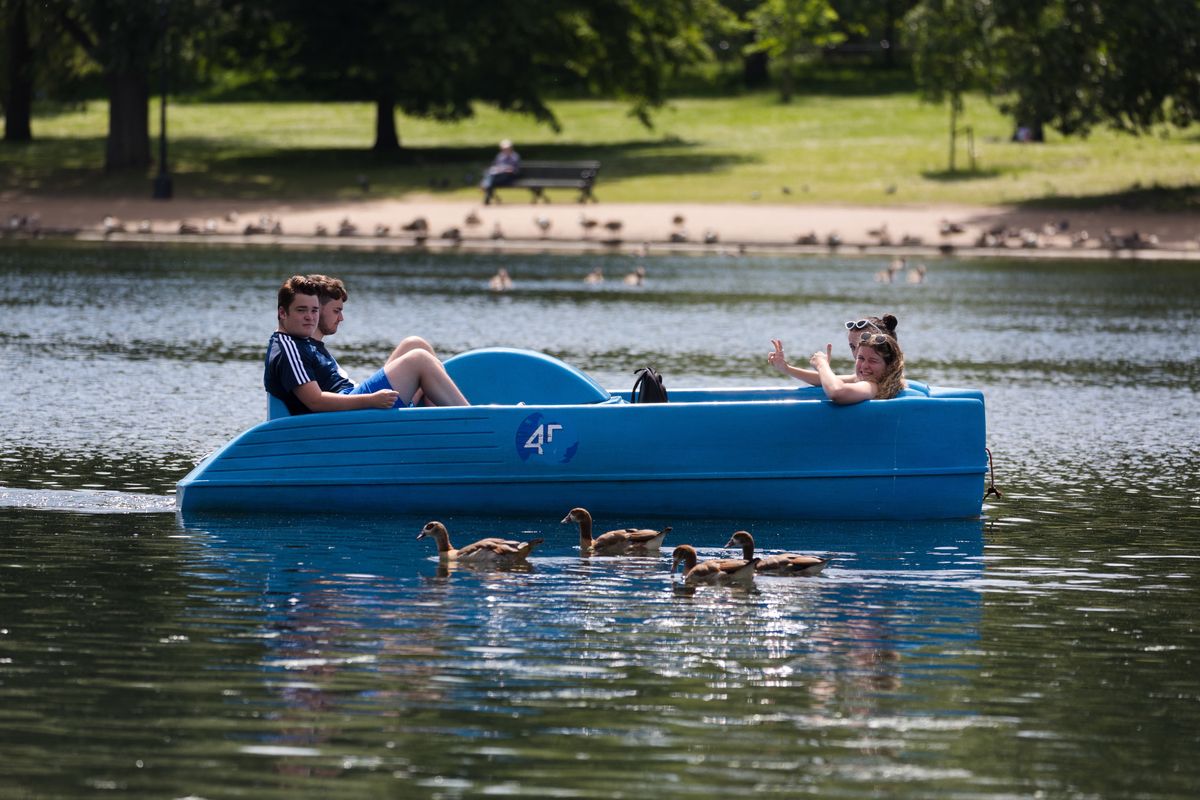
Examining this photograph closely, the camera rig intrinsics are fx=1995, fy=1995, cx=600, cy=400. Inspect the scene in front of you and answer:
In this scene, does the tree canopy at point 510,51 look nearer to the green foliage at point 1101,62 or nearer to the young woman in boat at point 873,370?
the green foliage at point 1101,62

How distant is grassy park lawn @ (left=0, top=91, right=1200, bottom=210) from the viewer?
166ft

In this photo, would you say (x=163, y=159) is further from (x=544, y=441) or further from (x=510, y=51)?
(x=544, y=441)

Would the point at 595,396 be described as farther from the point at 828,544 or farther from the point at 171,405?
the point at 171,405

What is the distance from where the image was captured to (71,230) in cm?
4597

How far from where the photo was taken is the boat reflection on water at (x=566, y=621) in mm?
8719

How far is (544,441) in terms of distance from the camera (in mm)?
13125

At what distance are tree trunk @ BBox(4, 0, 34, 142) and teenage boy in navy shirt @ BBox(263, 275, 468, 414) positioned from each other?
43.5 meters

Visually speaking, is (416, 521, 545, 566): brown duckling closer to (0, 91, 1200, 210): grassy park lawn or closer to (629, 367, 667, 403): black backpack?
(629, 367, 667, 403): black backpack

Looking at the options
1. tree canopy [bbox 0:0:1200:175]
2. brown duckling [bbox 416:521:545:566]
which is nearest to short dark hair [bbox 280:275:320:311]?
brown duckling [bbox 416:521:545:566]

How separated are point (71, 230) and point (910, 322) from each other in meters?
23.4

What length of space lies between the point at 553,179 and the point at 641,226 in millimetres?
5305

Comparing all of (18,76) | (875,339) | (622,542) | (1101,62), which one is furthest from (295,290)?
(18,76)

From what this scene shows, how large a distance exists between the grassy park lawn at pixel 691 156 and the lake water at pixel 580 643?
103 feet

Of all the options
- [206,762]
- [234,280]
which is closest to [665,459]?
[206,762]
